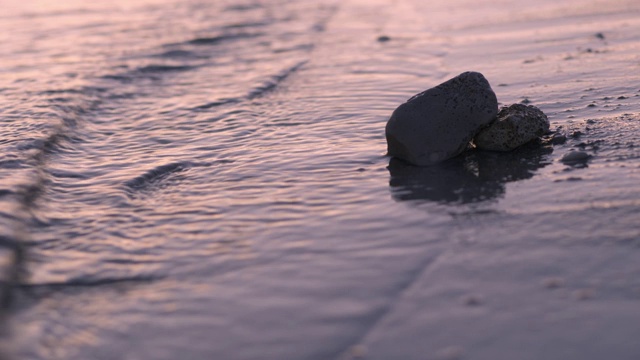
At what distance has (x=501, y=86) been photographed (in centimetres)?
793

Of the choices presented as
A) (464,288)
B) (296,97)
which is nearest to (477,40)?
(296,97)

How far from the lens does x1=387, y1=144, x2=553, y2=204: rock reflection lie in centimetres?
492

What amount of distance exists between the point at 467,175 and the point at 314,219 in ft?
3.95

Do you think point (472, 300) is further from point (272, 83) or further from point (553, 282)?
point (272, 83)

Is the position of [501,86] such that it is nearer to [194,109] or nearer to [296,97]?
[296,97]

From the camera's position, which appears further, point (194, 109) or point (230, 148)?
point (194, 109)

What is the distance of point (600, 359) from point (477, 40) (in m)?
8.49

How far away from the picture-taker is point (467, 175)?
5.26 metres

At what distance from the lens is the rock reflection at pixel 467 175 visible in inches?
194

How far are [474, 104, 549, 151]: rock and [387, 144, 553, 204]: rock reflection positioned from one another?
0.21 ft

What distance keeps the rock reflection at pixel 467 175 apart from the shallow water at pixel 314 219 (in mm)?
21

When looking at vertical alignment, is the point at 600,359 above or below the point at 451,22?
below

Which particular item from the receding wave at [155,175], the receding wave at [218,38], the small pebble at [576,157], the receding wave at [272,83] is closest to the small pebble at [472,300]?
the small pebble at [576,157]

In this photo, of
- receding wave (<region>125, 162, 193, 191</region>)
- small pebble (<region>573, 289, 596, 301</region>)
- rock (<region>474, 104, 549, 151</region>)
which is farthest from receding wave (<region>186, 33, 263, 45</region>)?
small pebble (<region>573, 289, 596, 301</region>)
